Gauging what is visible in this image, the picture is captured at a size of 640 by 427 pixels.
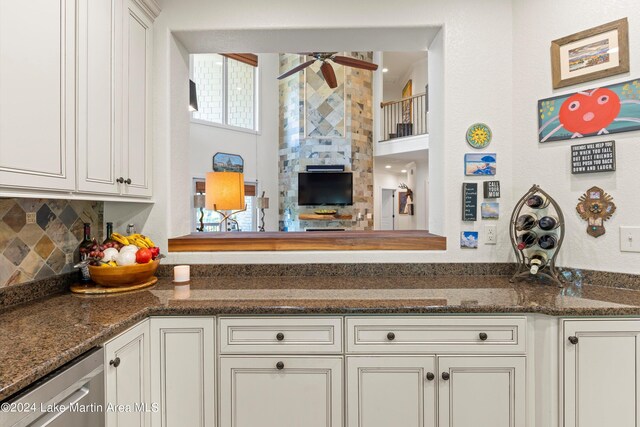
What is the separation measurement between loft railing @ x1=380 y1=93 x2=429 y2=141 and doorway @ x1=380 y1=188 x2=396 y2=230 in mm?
1649

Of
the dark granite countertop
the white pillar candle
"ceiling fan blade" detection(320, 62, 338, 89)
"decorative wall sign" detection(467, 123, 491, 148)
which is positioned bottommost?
the dark granite countertop

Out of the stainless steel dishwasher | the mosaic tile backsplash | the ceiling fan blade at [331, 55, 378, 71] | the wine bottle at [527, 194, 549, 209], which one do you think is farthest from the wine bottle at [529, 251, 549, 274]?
the ceiling fan blade at [331, 55, 378, 71]

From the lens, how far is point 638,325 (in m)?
1.31

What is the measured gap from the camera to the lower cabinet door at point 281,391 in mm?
1383

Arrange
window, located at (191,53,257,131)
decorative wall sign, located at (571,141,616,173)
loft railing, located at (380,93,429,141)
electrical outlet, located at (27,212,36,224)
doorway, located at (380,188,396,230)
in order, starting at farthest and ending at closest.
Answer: doorway, located at (380,188,396,230), loft railing, located at (380,93,429,141), window, located at (191,53,257,131), decorative wall sign, located at (571,141,616,173), electrical outlet, located at (27,212,36,224)

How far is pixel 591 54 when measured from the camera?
1658 millimetres

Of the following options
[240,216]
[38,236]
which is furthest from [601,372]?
[240,216]

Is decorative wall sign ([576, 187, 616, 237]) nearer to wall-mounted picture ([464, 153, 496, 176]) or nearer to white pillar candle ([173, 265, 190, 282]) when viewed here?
wall-mounted picture ([464, 153, 496, 176])

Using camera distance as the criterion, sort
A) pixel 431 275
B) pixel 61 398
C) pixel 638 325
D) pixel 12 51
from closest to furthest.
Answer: pixel 61 398, pixel 12 51, pixel 638 325, pixel 431 275

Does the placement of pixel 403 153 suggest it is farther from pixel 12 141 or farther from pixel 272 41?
pixel 12 141

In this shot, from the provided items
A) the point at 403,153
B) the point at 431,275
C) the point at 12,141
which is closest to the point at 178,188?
the point at 12,141

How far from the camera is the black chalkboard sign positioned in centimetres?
191

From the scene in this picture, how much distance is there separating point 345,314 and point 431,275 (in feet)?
2.52

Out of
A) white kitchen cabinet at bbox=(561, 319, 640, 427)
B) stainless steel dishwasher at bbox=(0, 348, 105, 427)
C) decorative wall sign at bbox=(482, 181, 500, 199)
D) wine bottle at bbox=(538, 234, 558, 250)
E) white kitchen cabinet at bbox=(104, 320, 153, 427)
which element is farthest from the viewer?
decorative wall sign at bbox=(482, 181, 500, 199)
